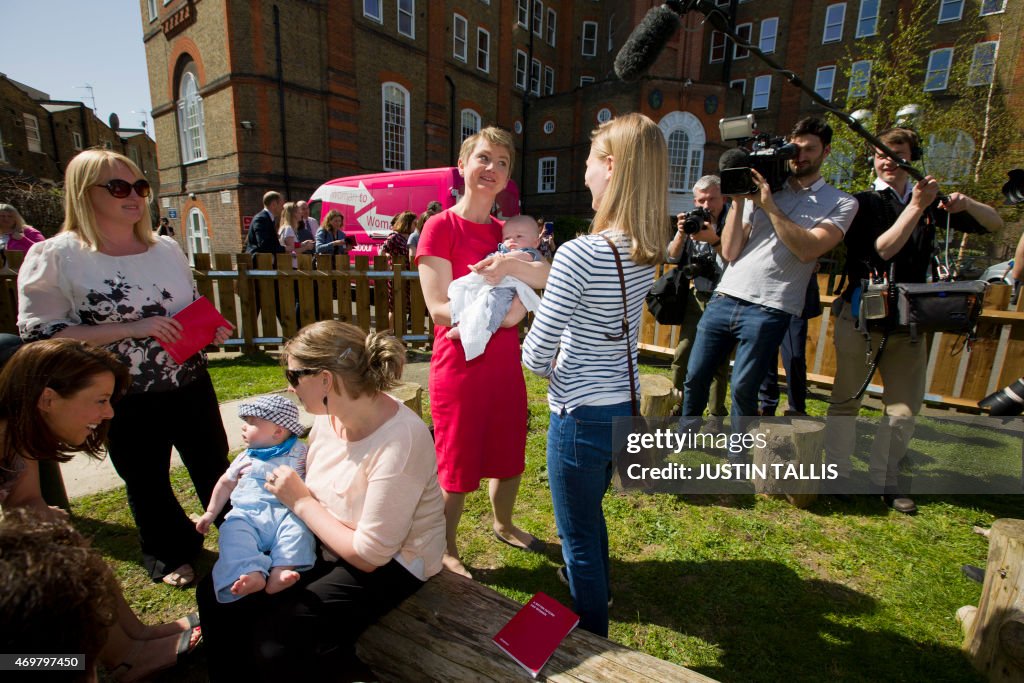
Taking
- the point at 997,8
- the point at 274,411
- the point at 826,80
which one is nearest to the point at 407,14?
the point at 826,80

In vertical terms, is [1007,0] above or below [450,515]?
above

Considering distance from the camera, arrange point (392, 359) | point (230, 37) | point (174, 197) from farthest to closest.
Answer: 1. point (174, 197)
2. point (230, 37)
3. point (392, 359)

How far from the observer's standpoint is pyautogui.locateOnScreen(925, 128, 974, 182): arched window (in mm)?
13977

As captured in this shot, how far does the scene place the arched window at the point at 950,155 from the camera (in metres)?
14.0

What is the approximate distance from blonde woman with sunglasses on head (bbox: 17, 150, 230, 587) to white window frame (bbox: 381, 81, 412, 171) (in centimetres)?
1838

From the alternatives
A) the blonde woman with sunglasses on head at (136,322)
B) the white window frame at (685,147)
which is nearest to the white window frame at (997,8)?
the white window frame at (685,147)

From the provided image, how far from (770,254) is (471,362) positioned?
2.19m

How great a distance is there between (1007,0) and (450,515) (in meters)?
27.3

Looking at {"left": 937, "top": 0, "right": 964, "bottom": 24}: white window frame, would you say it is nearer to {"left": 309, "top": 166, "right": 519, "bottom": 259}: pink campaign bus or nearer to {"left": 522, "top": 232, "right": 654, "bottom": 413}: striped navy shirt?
{"left": 309, "top": 166, "right": 519, "bottom": 259}: pink campaign bus

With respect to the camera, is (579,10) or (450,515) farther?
(579,10)

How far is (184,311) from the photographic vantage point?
7.77 ft

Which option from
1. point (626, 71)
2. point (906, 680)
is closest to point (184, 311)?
point (626, 71)

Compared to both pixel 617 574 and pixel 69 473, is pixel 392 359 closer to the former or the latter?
pixel 617 574

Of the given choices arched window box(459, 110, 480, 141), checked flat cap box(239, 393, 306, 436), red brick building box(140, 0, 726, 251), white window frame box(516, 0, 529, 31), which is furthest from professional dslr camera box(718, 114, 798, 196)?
white window frame box(516, 0, 529, 31)
